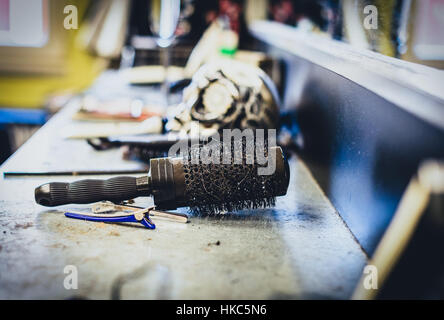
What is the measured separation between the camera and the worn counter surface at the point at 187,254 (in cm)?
68

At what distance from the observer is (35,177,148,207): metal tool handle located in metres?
0.92

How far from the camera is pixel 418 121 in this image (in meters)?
0.64

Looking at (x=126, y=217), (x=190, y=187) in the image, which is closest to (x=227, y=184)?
(x=190, y=187)

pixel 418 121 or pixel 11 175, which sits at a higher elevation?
pixel 418 121

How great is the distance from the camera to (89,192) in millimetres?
919

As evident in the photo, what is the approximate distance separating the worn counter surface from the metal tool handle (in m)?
0.03

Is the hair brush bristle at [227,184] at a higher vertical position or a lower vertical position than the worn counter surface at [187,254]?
higher

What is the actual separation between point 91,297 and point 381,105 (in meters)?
0.51

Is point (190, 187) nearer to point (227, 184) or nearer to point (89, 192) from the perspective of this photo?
point (227, 184)

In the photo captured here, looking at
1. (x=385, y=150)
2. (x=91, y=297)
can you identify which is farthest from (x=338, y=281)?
(x=91, y=297)

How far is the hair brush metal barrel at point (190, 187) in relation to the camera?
889mm

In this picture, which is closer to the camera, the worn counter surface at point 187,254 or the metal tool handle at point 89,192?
the worn counter surface at point 187,254

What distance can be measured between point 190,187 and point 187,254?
144 millimetres
